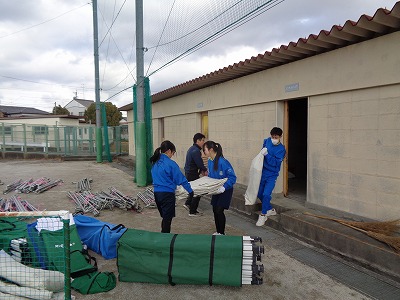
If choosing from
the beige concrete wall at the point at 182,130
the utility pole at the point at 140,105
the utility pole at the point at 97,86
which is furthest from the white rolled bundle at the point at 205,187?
the utility pole at the point at 97,86

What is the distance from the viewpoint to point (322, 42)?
5070 mm

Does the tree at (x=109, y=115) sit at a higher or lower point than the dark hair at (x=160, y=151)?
higher

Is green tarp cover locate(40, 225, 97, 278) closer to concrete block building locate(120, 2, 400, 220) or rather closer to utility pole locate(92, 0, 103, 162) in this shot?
concrete block building locate(120, 2, 400, 220)

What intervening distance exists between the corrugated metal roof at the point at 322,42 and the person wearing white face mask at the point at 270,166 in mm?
1513

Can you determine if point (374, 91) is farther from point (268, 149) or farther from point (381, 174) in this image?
point (268, 149)

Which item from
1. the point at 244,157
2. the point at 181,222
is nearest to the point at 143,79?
the point at 244,157

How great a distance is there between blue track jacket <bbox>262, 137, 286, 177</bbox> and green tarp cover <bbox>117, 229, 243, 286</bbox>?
241 cm

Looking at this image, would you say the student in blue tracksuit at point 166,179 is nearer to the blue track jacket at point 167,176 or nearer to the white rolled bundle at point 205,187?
the blue track jacket at point 167,176

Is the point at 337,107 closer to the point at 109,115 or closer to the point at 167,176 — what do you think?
the point at 167,176

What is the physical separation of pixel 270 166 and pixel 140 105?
5.51 m

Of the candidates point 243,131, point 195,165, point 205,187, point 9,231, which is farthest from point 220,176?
point 243,131

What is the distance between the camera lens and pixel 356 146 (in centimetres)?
508

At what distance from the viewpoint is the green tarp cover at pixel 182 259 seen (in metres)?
3.41

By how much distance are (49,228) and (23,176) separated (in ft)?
31.4
